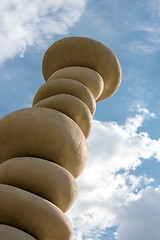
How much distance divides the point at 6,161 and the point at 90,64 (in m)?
3.82

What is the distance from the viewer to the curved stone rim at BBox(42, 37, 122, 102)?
30.9ft

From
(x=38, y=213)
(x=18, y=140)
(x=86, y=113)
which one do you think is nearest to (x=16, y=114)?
(x=18, y=140)

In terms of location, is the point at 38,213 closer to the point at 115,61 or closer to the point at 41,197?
the point at 41,197

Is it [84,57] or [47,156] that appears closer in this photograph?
[47,156]

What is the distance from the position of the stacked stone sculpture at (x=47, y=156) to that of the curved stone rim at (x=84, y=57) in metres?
0.42

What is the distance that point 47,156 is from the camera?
6.32 meters

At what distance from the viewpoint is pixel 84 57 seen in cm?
939

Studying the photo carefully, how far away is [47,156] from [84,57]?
11.8 ft

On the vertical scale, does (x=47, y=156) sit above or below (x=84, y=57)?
below

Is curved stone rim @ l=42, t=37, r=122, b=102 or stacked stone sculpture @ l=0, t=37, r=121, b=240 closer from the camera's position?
stacked stone sculpture @ l=0, t=37, r=121, b=240

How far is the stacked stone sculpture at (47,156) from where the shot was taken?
17.4 feet

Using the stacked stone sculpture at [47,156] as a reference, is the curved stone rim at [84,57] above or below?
above

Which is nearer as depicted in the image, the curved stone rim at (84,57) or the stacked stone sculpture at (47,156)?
the stacked stone sculpture at (47,156)

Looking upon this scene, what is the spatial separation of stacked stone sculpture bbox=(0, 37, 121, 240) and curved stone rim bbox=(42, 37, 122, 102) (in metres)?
0.42
